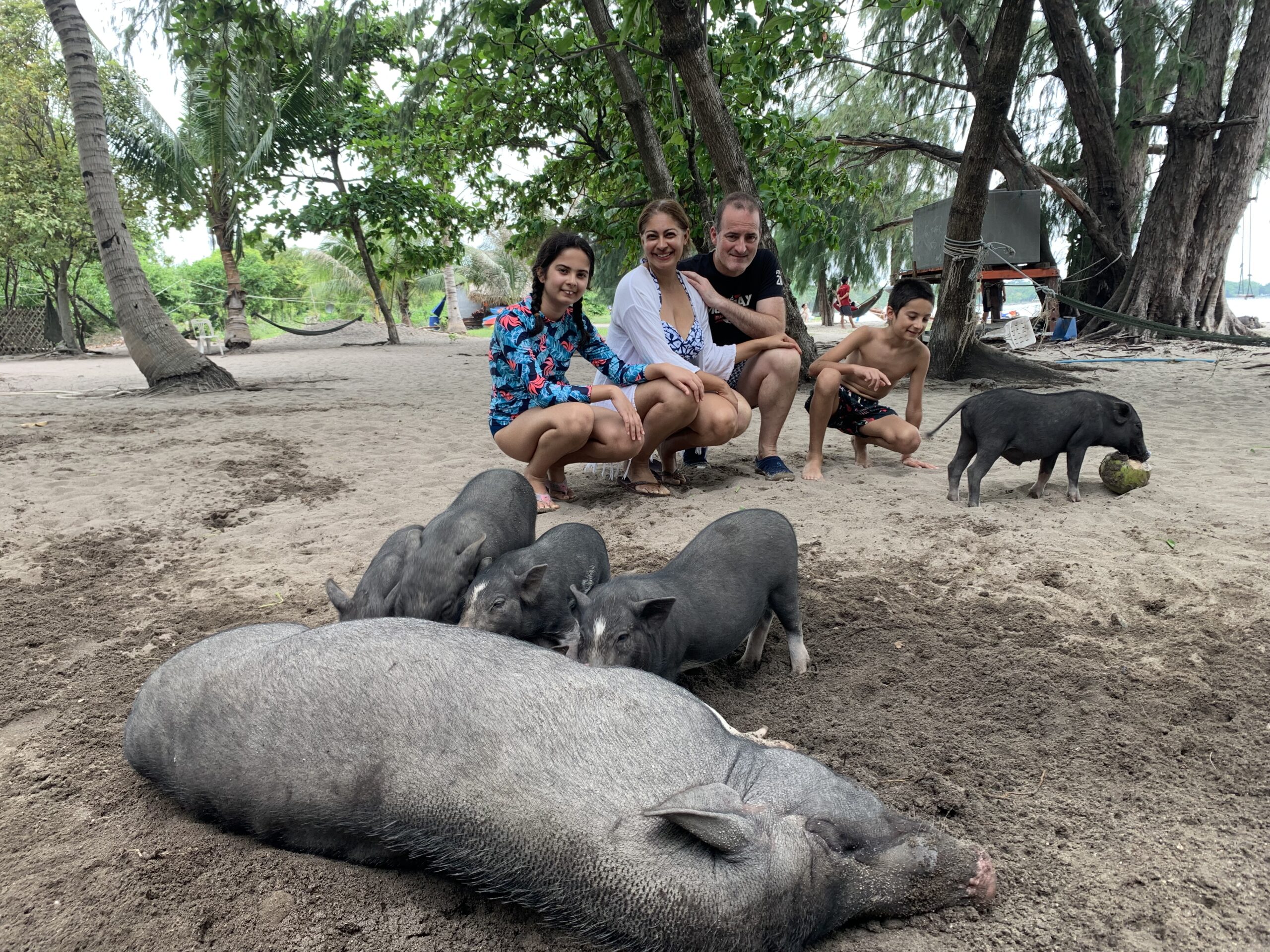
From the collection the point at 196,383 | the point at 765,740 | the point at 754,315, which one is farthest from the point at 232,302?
the point at 765,740

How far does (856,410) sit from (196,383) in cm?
854

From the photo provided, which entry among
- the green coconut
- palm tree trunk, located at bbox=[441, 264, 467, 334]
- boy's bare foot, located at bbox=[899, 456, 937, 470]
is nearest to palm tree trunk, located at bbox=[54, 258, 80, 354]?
palm tree trunk, located at bbox=[441, 264, 467, 334]

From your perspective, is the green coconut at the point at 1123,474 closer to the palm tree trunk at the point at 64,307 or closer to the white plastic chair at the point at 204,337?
the white plastic chair at the point at 204,337

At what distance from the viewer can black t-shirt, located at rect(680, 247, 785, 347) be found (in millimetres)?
5691

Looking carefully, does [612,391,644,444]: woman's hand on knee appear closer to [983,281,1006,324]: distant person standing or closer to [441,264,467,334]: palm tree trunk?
[983,281,1006,324]: distant person standing

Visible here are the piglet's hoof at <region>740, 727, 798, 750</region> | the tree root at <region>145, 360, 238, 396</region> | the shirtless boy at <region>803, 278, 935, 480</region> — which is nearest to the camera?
the piglet's hoof at <region>740, 727, 798, 750</region>

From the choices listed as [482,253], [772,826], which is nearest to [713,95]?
[772,826]

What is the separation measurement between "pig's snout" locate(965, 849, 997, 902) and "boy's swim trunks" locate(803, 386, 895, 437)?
13.5ft

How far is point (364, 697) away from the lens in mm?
1801

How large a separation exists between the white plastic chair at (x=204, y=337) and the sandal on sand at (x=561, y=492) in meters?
17.3

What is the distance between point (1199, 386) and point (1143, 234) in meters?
6.71

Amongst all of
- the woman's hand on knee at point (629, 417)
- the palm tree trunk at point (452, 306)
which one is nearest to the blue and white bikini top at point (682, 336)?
the woman's hand on knee at point (629, 417)

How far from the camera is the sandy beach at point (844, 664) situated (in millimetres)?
1720

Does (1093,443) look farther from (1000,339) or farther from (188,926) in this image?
(1000,339)
